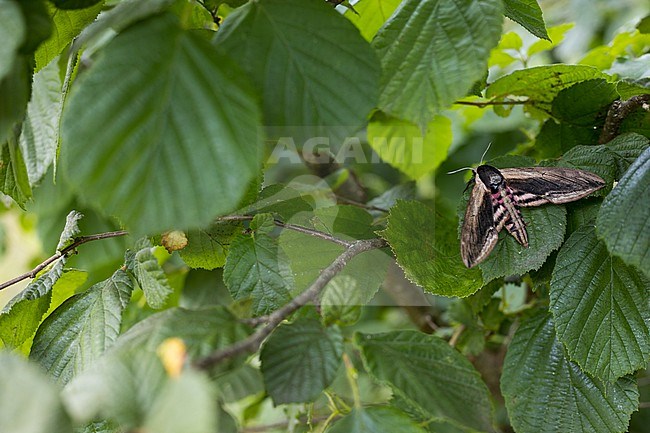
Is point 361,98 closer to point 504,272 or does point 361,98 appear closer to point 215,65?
point 215,65

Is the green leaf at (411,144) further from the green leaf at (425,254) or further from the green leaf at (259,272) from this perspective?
the green leaf at (259,272)

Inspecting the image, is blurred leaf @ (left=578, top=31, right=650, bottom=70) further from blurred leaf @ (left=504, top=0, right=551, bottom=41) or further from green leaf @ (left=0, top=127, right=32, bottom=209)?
green leaf @ (left=0, top=127, right=32, bottom=209)

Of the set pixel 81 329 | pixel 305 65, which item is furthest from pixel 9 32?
pixel 81 329

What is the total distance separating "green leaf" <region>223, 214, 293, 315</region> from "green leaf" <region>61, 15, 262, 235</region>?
187 millimetres

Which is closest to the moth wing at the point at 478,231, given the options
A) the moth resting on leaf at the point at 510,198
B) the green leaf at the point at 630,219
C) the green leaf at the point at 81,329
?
the moth resting on leaf at the point at 510,198

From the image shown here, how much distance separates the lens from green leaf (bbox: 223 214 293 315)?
23.1 inches

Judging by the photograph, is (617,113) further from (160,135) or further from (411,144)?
(160,135)

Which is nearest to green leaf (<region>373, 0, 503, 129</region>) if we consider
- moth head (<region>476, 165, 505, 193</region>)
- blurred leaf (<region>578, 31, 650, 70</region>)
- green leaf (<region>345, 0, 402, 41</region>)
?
moth head (<region>476, 165, 505, 193</region>)

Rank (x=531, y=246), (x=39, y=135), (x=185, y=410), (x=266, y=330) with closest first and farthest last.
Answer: (x=185, y=410) → (x=266, y=330) → (x=531, y=246) → (x=39, y=135)

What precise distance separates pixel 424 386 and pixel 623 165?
0.34m

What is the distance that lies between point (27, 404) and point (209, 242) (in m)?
0.37

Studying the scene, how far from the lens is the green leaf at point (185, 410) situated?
0.31 metres

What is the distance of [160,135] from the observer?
1.37 ft

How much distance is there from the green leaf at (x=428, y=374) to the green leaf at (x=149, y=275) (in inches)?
7.9
